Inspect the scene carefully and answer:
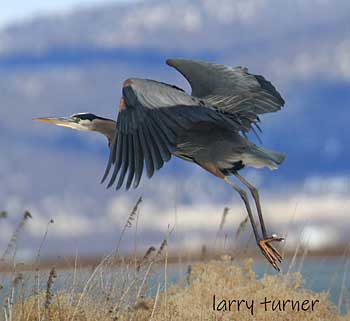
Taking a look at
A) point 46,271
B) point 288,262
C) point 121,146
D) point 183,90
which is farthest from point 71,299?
point 288,262

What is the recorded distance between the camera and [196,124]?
27.4ft

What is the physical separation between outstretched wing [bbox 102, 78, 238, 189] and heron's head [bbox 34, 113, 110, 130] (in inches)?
67.9

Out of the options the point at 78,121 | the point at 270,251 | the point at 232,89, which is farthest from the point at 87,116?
the point at 270,251

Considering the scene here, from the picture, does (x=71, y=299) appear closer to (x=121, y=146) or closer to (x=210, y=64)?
(x=121, y=146)

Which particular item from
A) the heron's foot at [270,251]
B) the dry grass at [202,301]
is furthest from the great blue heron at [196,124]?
the dry grass at [202,301]

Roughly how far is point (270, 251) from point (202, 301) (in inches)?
52.3

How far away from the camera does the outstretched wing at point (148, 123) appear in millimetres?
7141

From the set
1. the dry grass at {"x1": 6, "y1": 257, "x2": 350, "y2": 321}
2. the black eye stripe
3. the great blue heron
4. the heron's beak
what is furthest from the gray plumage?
the heron's beak

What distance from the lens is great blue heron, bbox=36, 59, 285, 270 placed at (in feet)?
23.9

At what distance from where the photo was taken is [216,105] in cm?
868

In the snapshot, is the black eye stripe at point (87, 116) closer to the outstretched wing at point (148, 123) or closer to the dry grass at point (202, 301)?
the outstretched wing at point (148, 123)

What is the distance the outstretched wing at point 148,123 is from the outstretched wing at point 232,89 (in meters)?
0.93

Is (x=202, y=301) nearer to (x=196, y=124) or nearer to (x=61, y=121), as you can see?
(x=196, y=124)

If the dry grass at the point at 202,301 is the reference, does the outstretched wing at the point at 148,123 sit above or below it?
above
